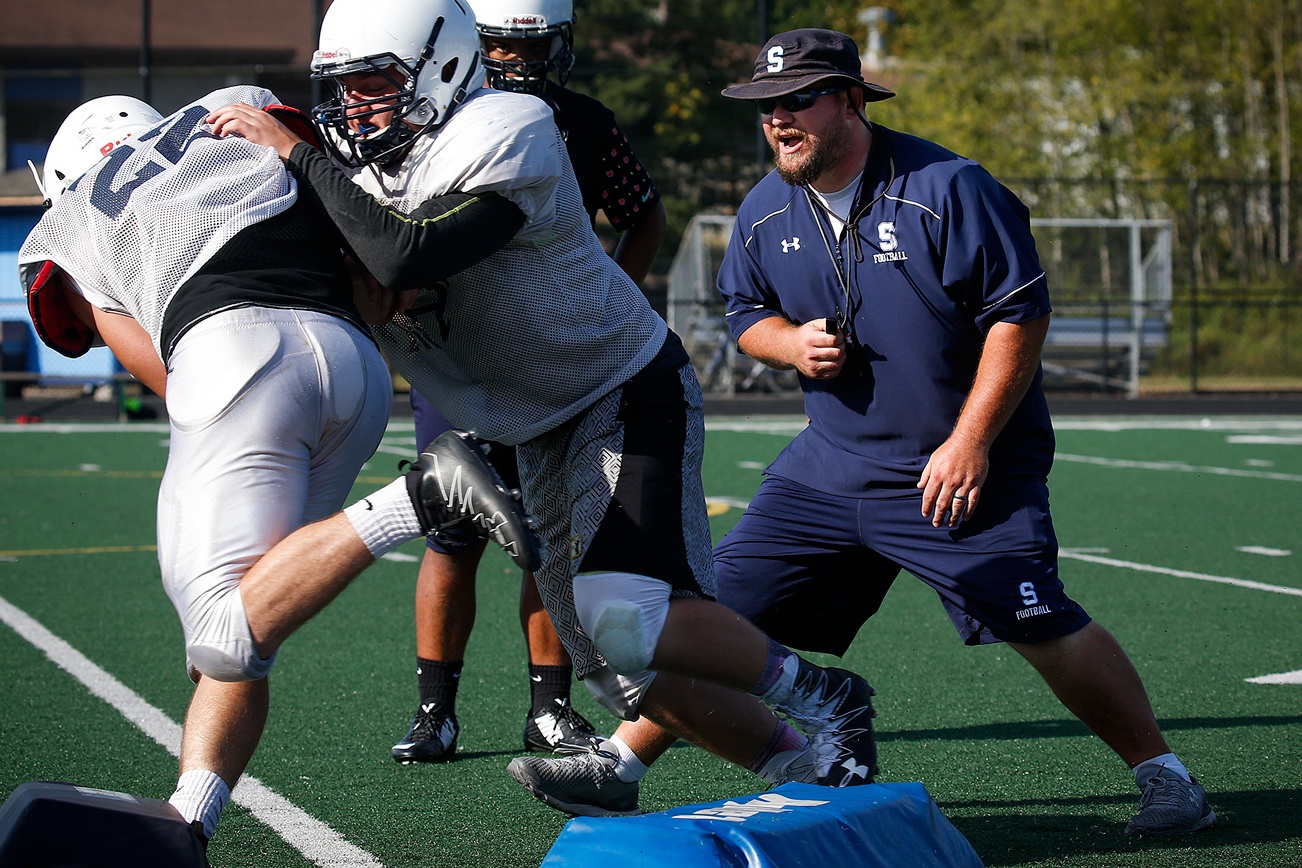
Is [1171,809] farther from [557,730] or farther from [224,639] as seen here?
[224,639]

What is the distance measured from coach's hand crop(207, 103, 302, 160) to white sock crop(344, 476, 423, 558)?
772 mm

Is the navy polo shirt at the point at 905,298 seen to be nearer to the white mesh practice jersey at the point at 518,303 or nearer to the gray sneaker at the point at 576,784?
the white mesh practice jersey at the point at 518,303

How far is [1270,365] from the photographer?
81.3 feet

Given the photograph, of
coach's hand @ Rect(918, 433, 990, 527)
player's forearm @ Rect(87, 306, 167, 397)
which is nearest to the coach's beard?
coach's hand @ Rect(918, 433, 990, 527)

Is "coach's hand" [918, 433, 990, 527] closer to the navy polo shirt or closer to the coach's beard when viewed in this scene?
the navy polo shirt

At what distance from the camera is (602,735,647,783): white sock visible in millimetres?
3627

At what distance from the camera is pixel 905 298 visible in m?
3.66

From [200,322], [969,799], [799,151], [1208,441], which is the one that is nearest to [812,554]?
[969,799]

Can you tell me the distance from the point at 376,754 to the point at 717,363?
17261 millimetres

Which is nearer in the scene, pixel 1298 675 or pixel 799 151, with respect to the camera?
pixel 799 151

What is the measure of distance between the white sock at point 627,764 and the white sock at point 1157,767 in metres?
1.19

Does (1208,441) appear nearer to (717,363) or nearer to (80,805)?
(717,363)

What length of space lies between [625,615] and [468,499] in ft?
1.60

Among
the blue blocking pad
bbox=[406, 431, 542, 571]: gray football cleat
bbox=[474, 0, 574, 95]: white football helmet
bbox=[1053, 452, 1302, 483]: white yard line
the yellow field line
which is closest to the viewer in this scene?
the blue blocking pad
